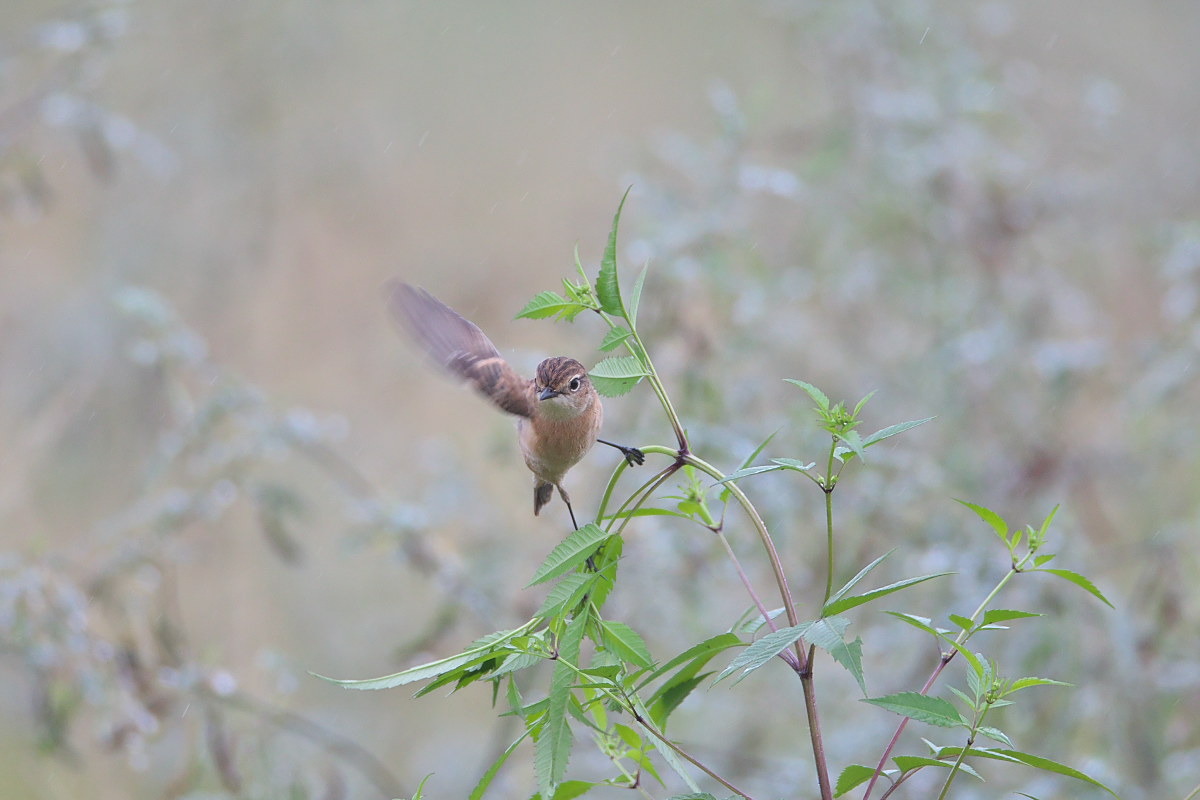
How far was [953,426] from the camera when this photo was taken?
3098 mm

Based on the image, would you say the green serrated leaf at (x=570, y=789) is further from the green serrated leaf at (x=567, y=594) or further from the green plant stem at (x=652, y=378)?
the green plant stem at (x=652, y=378)

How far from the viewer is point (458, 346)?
1.21m

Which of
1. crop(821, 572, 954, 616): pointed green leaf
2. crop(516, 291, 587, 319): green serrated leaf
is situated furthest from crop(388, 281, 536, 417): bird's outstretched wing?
crop(821, 572, 954, 616): pointed green leaf

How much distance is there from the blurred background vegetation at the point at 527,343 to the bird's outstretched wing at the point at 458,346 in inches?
22.0

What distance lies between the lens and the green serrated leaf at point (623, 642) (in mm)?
754

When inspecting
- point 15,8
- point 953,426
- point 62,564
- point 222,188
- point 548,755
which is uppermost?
point 15,8

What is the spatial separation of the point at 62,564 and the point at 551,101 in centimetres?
405

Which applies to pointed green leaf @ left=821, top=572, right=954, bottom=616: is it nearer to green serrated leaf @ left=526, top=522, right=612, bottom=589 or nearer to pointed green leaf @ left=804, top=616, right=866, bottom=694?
pointed green leaf @ left=804, top=616, right=866, bottom=694

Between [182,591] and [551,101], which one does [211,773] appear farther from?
[551,101]

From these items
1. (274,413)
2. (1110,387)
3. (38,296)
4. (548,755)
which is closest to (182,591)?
(38,296)

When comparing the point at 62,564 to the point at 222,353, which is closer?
the point at 62,564

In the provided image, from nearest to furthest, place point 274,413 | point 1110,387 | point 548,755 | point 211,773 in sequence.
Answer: point 548,755 < point 211,773 < point 274,413 < point 1110,387

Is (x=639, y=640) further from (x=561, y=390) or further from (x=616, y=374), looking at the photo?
(x=561, y=390)

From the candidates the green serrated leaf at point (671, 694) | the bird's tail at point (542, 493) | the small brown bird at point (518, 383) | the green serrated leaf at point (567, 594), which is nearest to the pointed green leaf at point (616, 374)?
the green serrated leaf at point (567, 594)
